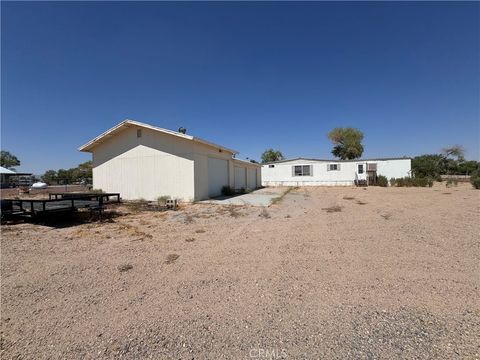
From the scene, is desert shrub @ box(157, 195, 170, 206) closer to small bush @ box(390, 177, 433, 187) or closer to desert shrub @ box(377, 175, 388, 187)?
desert shrub @ box(377, 175, 388, 187)

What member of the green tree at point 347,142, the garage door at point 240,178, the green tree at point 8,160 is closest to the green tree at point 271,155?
the green tree at point 347,142

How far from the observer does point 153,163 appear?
12.8 metres

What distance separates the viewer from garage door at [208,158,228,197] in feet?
45.9

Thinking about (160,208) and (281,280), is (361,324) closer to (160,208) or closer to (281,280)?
(281,280)

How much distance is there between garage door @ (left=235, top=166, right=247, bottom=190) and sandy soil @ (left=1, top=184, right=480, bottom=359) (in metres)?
13.1

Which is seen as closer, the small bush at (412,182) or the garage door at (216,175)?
the garage door at (216,175)

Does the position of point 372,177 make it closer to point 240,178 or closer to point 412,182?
point 412,182

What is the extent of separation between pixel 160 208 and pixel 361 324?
933 centimetres

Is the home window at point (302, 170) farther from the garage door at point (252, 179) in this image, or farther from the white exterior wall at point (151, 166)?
the white exterior wall at point (151, 166)

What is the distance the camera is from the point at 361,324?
227 cm

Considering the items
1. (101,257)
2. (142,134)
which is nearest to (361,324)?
(101,257)

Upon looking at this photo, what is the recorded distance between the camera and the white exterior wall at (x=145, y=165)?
12062 millimetres

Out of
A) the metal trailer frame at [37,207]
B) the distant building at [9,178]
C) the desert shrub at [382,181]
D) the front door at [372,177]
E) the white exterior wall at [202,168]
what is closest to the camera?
the metal trailer frame at [37,207]

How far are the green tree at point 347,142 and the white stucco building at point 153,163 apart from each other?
3561 cm
